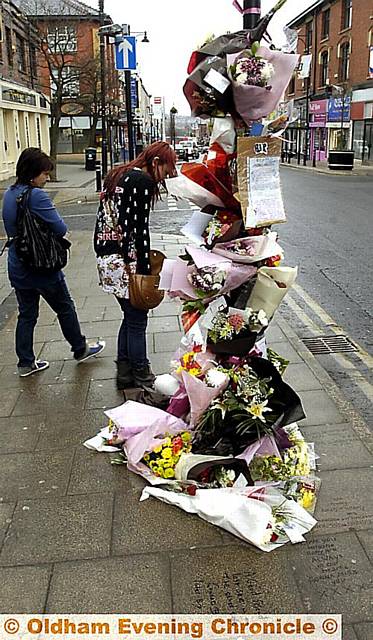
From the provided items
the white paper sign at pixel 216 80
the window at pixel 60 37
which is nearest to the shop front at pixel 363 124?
the window at pixel 60 37

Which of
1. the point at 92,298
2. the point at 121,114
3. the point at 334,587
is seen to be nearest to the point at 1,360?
the point at 92,298

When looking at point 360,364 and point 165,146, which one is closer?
point 165,146

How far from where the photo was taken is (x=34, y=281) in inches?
196

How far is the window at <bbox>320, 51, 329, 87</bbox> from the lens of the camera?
4961 cm

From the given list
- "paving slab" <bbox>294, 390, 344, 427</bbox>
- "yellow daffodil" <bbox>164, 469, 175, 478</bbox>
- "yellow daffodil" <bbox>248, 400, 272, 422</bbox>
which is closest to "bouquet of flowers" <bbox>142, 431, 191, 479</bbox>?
"yellow daffodil" <bbox>164, 469, 175, 478</bbox>

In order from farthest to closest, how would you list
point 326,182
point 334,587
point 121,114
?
1. point 121,114
2. point 326,182
3. point 334,587

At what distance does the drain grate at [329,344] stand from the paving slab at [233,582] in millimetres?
3290

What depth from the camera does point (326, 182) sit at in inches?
1072

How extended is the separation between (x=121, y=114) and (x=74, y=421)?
5692 centimetres

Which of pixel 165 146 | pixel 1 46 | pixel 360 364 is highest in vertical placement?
pixel 1 46

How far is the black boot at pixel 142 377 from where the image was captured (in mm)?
4779

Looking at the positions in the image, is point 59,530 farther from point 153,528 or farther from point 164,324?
point 164,324

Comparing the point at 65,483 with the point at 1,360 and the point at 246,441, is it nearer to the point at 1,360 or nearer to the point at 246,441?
the point at 246,441

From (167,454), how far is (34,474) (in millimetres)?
785
